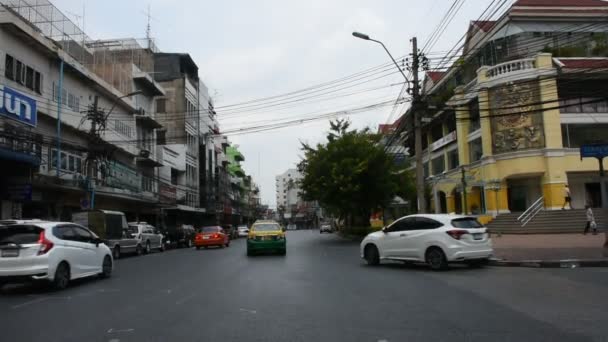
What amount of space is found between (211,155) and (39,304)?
64710 mm

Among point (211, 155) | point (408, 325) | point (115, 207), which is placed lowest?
point (408, 325)

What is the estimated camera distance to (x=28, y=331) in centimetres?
720

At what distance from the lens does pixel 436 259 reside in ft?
47.7

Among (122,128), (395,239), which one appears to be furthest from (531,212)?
(122,128)

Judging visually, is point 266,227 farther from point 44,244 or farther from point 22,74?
point 22,74

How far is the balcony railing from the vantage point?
113 ft

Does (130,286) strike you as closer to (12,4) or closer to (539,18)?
(12,4)

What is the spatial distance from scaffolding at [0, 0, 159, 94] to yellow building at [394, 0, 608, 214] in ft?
81.6

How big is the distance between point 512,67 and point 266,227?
22.2m

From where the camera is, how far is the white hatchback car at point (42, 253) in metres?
11.1

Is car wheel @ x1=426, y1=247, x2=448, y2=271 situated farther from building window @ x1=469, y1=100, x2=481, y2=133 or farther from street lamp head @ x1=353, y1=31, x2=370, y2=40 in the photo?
building window @ x1=469, y1=100, x2=481, y2=133

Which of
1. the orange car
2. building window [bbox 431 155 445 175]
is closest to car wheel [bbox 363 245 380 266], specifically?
the orange car

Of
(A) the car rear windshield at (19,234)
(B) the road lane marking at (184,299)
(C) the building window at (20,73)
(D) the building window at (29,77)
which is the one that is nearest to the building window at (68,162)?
(D) the building window at (29,77)

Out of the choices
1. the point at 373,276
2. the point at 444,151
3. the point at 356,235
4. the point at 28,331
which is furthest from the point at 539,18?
the point at 28,331
